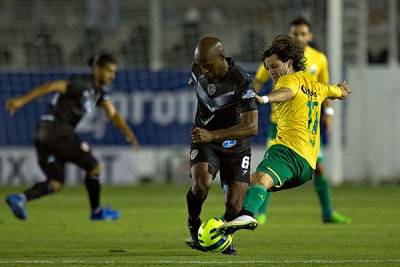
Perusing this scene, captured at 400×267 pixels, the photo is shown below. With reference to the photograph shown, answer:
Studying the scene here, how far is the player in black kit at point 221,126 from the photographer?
31.0ft

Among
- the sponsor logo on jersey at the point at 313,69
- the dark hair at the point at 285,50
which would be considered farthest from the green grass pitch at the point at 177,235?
the sponsor logo on jersey at the point at 313,69

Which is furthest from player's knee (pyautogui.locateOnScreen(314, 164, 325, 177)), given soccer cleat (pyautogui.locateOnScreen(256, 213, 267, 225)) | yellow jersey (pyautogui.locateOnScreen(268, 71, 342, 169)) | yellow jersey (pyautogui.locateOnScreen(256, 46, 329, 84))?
yellow jersey (pyautogui.locateOnScreen(268, 71, 342, 169))

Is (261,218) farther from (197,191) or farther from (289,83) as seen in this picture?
(289,83)

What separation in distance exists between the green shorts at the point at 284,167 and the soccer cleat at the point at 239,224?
63cm

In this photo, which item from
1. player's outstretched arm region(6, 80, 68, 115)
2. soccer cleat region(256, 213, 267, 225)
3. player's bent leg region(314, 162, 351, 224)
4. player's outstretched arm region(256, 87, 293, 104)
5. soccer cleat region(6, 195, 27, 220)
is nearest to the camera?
player's outstretched arm region(256, 87, 293, 104)

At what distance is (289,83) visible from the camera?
945 centimetres

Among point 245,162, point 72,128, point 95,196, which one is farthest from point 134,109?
point 245,162

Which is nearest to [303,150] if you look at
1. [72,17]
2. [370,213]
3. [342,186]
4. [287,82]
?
[287,82]

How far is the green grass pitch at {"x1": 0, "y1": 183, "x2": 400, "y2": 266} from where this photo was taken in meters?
9.29

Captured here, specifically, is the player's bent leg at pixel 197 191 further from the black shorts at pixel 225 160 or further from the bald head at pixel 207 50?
the bald head at pixel 207 50

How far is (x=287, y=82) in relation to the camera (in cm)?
946

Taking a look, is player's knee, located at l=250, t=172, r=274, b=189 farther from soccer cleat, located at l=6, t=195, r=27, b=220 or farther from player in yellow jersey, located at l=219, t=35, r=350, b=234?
soccer cleat, located at l=6, t=195, r=27, b=220

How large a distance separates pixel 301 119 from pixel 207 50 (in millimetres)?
1018

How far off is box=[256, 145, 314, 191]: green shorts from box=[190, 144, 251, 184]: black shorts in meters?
0.40
